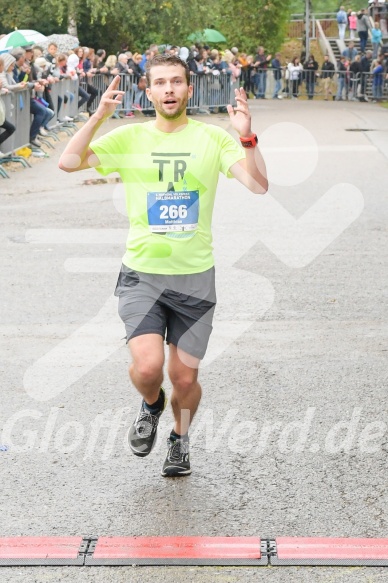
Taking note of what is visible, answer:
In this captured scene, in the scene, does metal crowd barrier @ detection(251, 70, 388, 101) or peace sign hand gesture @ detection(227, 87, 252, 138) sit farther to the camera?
metal crowd barrier @ detection(251, 70, 388, 101)

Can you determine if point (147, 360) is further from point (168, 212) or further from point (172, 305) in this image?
point (168, 212)

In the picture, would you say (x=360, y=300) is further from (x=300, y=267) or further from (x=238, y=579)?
(x=238, y=579)

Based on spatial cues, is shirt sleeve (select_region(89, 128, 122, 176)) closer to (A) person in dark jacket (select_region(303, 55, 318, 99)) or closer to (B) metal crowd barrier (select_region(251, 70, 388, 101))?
(B) metal crowd barrier (select_region(251, 70, 388, 101))

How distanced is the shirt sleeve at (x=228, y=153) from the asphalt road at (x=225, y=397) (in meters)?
1.39

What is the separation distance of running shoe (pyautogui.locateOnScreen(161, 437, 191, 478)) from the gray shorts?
0.44 m

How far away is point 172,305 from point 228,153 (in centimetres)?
72

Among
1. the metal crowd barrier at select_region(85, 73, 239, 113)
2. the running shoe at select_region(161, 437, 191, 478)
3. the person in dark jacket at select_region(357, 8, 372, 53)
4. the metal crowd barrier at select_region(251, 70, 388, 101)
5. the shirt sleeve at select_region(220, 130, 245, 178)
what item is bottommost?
the running shoe at select_region(161, 437, 191, 478)

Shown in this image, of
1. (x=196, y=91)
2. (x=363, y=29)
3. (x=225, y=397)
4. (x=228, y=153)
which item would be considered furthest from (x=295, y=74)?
(x=228, y=153)

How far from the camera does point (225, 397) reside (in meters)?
6.58

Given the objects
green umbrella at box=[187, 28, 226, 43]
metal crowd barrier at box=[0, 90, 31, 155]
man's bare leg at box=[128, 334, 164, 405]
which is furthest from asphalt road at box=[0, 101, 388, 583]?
green umbrella at box=[187, 28, 226, 43]

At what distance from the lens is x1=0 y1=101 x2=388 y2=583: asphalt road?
4750 millimetres

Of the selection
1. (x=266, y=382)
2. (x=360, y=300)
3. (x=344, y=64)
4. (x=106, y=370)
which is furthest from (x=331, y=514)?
(x=344, y=64)

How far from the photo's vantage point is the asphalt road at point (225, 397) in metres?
4.75

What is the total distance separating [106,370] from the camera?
23.5 feet
